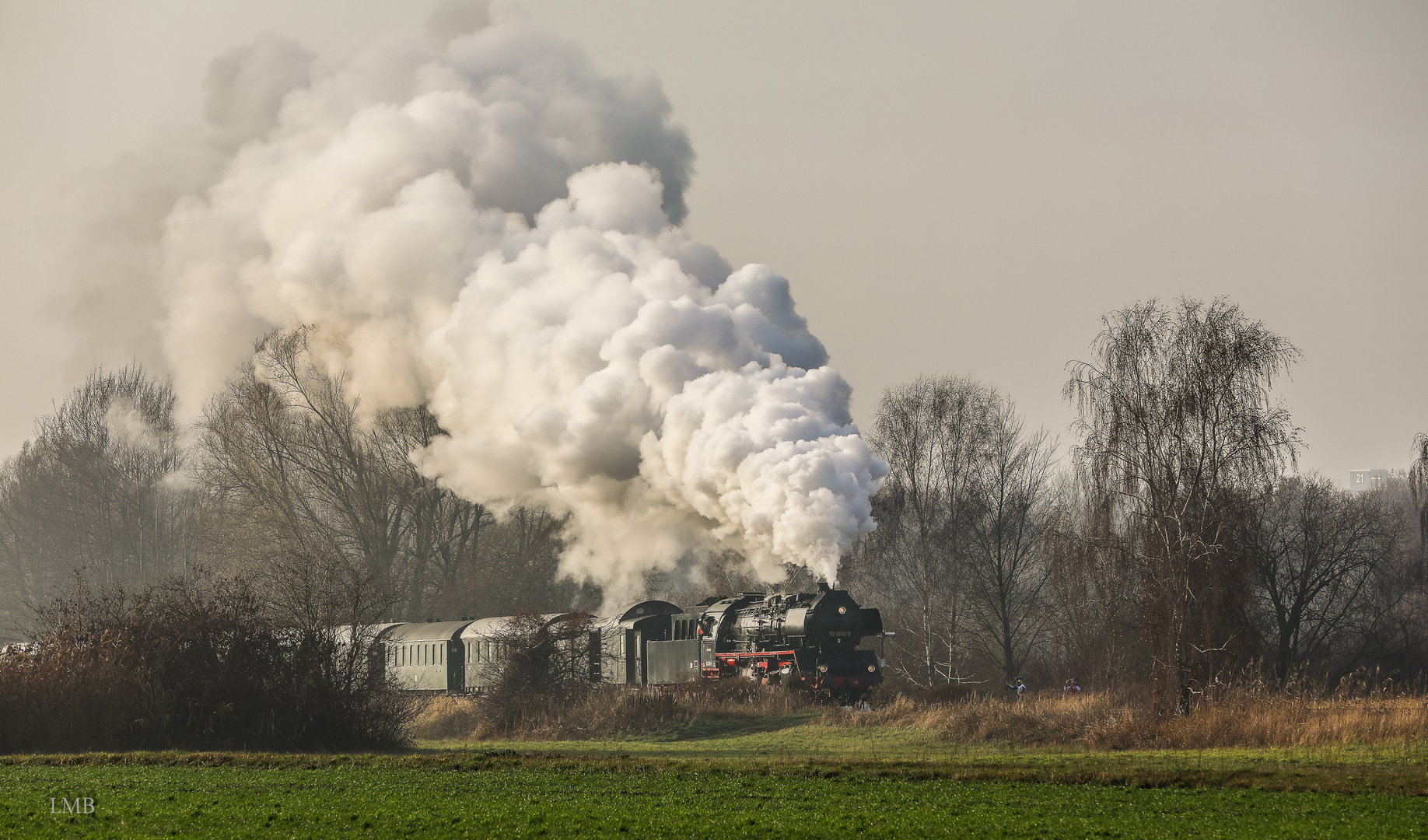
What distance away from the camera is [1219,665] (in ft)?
74.7

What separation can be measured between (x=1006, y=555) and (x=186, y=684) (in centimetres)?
2382

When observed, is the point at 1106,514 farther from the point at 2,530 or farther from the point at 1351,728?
the point at 2,530

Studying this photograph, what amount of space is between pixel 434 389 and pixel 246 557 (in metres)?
11.5

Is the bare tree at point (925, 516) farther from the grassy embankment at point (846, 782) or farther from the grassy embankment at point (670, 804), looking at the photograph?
the grassy embankment at point (670, 804)

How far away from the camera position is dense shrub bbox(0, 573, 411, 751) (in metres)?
20.3

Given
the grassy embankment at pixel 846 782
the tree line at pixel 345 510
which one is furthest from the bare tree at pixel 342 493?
the grassy embankment at pixel 846 782

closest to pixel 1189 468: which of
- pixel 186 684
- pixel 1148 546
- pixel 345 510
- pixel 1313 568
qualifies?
pixel 1148 546

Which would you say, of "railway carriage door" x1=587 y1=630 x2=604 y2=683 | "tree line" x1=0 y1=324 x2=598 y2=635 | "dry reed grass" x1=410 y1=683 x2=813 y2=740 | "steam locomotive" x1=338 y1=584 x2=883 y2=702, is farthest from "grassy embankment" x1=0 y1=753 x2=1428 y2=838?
"tree line" x1=0 y1=324 x2=598 y2=635

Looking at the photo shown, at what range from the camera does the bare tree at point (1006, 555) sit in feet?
113

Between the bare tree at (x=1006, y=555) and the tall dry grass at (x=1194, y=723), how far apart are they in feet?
38.1

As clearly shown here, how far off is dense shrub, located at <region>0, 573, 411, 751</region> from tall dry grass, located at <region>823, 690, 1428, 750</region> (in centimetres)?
1047

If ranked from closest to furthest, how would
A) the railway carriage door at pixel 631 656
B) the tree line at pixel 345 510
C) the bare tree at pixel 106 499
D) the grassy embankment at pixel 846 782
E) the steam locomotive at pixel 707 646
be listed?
the grassy embankment at pixel 846 782 < the steam locomotive at pixel 707 646 < the railway carriage door at pixel 631 656 < the tree line at pixel 345 510 < the bare tree at pixel 106 499

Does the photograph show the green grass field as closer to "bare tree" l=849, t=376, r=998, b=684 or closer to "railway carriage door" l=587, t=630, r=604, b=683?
"railway carriage door" l=587, t=630, r=604, b=683

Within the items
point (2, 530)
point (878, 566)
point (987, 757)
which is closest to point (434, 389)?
point (878, 566)
